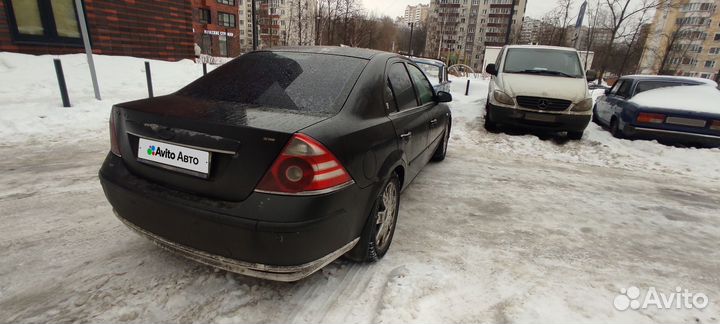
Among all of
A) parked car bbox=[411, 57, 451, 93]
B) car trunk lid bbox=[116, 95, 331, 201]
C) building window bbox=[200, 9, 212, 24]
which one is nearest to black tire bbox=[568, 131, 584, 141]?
parked car bbox=[411, 57, 451, 93]

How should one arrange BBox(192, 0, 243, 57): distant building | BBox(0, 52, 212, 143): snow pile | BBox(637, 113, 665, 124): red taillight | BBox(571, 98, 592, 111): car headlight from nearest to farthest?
1. BBox(0, 52, 212, 143): snow pile
2. BBox(571, 98, 592, 111): car headlight
3. BBox(637, 113, 665, 124): red taillight
4. BBox(192, 0, 243, 57): distant building

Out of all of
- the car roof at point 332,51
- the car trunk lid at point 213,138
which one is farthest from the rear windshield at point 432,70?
the car trunk lid at point 213,138

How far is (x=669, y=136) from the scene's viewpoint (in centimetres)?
678

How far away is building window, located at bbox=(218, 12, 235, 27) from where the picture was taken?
5306 cm

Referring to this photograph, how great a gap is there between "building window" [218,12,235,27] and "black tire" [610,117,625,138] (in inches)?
2194

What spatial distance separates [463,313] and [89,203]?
333 cm

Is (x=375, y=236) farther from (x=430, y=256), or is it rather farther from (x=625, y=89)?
(x=625, y=89)

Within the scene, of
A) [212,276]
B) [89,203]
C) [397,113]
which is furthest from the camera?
[89,203]

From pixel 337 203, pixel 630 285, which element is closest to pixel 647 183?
pixel 630 285

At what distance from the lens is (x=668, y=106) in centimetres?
675

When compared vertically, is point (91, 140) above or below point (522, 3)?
below

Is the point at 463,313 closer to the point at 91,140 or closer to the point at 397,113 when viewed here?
the point at 397,113

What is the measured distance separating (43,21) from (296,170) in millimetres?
13133

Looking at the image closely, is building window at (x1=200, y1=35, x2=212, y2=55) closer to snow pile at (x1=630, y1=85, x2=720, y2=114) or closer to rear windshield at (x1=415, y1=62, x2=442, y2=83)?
rear windshield at (x1=415, y1=62, x2=442, y2=83)
